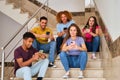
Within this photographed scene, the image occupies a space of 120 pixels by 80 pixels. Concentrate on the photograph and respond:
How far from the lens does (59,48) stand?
4.91 metres

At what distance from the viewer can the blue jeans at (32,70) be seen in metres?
3.81

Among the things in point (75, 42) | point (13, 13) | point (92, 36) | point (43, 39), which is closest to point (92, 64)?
point (75, 42)

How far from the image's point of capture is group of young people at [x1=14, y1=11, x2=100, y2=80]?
3.98 meters

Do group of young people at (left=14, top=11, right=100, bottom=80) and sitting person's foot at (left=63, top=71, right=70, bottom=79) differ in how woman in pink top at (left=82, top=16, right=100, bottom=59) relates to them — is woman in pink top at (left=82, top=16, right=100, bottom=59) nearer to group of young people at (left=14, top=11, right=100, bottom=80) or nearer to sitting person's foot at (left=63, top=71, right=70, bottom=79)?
group of young people at (left=14, top=11, right=100, bottom=80)

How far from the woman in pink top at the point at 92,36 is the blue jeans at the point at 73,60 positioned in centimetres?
49

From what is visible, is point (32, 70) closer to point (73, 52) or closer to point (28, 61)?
point (28, 61)

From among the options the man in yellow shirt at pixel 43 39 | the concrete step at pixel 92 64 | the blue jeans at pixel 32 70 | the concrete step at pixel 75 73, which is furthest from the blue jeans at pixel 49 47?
the blue jeans at pixel 32 70

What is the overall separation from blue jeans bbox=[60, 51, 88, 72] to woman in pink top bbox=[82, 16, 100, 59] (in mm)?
495

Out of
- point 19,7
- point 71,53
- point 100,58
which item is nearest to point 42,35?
point 71,53

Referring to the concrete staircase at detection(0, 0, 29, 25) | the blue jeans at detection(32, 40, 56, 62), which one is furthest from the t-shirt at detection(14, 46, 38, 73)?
the concrete staircase at detection(0, 0, 29, 25)

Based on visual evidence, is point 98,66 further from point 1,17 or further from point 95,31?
point 1,17

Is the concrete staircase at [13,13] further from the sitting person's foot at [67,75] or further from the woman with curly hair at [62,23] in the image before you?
the sitting person's foot at [67,75]

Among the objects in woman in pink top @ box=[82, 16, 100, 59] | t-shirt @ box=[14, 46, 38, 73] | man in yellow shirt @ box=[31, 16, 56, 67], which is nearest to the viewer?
t-shirt @ box=[14, 46, 38, 73]

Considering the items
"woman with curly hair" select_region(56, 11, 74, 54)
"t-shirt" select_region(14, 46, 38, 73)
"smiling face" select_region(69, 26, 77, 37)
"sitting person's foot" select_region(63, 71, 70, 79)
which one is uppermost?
"woman with curly hair" select_region(56, 11, 74, 54)
